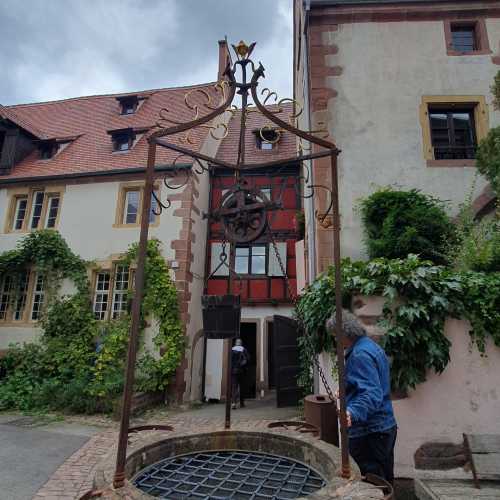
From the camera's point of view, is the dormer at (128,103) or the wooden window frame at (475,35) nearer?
the wooden window frame at (475,35)

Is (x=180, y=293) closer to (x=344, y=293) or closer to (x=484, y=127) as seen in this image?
(x=344, y=293)

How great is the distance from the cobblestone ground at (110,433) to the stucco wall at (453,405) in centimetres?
169

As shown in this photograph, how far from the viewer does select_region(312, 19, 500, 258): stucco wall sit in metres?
6.91

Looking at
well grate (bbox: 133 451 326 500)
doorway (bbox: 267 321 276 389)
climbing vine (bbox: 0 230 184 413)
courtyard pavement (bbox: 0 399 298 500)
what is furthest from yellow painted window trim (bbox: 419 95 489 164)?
climbing vine (bbox: 0 230 184 413)

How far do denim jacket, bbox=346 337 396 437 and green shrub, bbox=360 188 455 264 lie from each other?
3.49 m

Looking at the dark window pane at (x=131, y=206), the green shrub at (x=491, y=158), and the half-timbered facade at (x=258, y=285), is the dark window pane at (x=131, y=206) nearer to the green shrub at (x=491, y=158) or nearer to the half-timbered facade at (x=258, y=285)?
the half-timbered facade at (x=258, y=285)

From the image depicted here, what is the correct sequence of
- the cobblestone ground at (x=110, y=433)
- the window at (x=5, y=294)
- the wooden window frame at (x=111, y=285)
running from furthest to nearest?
the window at (x=5, y=294) < the wooden window frame at (x=111, y=285) < the cobblestone ground at (x=110, y=433)

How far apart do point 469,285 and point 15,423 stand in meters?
8.25

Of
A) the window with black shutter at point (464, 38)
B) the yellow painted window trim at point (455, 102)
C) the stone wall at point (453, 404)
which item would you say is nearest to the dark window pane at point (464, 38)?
the window with black shutter at point (464, 38)

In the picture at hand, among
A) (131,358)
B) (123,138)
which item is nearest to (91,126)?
(123,138)

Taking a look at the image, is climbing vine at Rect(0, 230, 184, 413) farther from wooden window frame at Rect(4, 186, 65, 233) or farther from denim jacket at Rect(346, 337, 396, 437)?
denim jacket at Rect(346, 337, 396, 437)

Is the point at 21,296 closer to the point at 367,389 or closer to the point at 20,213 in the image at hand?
the point at 20,213

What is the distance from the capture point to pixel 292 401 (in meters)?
8.69

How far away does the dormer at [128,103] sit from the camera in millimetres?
14344
